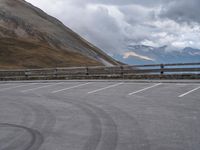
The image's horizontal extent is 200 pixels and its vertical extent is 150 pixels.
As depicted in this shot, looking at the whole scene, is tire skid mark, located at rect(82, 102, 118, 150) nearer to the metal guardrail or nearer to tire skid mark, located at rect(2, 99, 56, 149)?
tire skid mark, located at rect(2, 99, 56, 149)

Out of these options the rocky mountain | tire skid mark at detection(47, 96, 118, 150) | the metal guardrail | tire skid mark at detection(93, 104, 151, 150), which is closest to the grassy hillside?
the rocky mountain

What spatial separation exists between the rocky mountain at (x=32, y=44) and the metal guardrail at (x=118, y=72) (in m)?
36.2

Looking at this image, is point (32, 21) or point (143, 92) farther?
point (32, 21)

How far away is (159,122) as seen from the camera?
367 inches

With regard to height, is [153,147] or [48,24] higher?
[48,24]

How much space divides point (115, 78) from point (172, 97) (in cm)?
1175

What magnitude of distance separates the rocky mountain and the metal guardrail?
119 ft

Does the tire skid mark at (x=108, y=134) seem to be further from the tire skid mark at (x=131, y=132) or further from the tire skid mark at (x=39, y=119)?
the tire skid mark at (x=39, y=119)

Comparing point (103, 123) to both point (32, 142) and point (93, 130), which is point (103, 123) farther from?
point (32, 142)

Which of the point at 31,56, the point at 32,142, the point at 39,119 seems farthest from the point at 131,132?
the point at 31,56

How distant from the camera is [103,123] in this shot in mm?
9344

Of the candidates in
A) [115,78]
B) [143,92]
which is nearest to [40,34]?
[115,78]

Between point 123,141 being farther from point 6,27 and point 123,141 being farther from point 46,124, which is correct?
point 6,27

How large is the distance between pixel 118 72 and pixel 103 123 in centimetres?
1715
